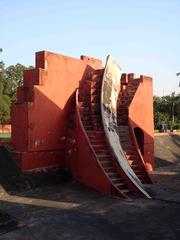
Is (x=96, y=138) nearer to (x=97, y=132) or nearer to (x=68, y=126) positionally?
(x=97, y=132)

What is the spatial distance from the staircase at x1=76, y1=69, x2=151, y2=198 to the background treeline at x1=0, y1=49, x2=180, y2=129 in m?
23.0

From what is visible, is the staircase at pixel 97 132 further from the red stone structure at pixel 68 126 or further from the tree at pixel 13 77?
the tree at pixel 13 77

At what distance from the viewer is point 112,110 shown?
14.3 meters

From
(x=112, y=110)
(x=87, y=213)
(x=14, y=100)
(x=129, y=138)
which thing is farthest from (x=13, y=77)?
(x=87, y=213)

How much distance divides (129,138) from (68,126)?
2407mm

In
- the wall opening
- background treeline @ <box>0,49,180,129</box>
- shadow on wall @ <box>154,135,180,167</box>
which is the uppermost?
background treeline @ <box>0,49,180,129</box>

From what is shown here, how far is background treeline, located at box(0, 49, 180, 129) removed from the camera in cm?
3709

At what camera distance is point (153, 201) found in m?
10.8

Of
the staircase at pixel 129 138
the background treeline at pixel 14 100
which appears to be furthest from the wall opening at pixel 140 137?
the background treeline at pixel 14 100

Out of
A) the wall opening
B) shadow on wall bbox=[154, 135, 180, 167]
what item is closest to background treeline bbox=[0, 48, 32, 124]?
shadow on wall bbox=[154, 135, 180, 167]

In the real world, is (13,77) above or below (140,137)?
above

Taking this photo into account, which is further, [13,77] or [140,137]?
[13,77]

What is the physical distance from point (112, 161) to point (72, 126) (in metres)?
2.15

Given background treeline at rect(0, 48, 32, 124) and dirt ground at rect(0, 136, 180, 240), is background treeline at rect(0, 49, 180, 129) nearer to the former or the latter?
background treeline at rect(0, 48, 32, 124)
